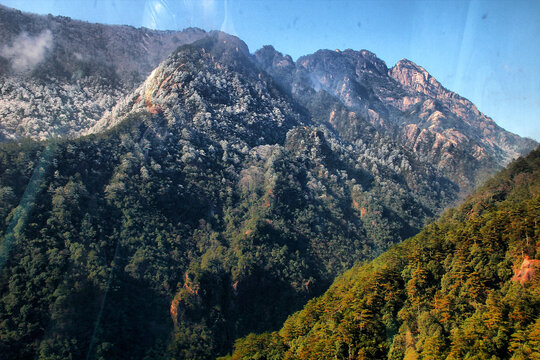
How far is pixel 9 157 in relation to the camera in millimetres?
74000

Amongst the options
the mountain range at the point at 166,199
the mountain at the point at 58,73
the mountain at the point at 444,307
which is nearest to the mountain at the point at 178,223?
the mountain range at the point at 166,199

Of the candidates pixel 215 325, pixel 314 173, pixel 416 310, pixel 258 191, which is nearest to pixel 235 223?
pixel 258 191

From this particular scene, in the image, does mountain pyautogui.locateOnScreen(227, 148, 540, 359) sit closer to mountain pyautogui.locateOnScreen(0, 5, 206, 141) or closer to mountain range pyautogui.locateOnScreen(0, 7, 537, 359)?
mountain range pyautogui.locateOnScreen(0, 7, 537, 359)

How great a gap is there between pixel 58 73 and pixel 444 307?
161325 millimetres

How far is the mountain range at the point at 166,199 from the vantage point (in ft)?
202

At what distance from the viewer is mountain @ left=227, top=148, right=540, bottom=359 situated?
93.1ft

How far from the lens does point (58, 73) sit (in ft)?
490

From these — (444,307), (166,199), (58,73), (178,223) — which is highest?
(58,73)

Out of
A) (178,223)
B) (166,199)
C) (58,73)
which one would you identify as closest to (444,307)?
(178,223)

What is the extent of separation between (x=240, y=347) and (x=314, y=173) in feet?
308

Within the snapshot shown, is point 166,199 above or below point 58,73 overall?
below

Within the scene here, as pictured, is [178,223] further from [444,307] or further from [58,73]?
[58,73]

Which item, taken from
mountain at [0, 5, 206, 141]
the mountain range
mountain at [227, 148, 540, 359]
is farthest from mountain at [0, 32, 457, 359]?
mountain at [227, 148, 540, 359]

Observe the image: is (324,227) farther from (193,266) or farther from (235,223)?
(193,266)
